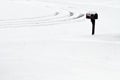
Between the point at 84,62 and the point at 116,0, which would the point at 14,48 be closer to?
the point at 84,62

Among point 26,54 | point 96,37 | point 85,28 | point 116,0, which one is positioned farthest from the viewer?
point 116,0

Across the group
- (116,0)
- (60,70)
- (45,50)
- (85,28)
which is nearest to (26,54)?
(45,50)

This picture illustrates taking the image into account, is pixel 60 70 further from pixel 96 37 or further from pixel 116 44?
pixel 96 37

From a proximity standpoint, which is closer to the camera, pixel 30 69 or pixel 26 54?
pixel 30 69

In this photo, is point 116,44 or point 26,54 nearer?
point 26,54

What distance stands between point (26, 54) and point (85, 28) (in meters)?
5.56

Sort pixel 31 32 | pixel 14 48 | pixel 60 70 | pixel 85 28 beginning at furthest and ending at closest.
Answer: pixel 85 28 < pixel 31 32 < pixel 14 48 < pixel 60 70

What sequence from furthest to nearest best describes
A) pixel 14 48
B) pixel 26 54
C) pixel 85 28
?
pixel 85 28
pixel 14 48
pixel 26 54

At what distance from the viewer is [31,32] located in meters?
11.9

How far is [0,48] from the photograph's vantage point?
346 inches

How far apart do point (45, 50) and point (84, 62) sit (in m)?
1.69

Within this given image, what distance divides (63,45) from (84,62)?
1.98 metres

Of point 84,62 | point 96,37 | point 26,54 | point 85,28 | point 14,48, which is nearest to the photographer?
point 84,62

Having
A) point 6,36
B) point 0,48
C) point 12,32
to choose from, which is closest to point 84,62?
point 0,48
